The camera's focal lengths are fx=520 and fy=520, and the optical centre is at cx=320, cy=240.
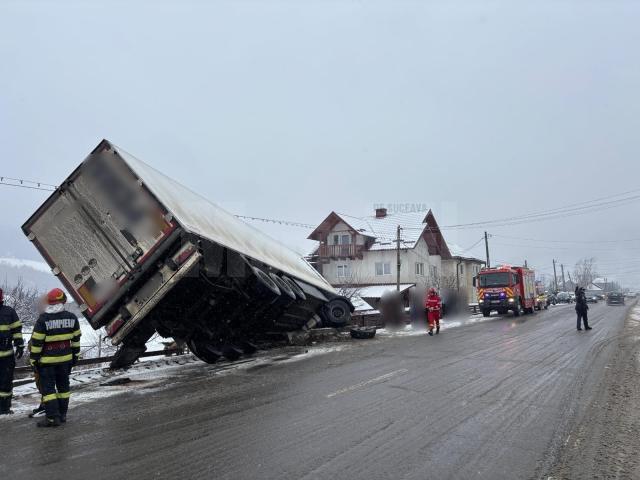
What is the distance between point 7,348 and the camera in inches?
250

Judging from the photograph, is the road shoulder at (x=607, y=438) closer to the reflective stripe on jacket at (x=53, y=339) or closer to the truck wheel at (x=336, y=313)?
the reflective stripe on jacket at (x=53, y=339)

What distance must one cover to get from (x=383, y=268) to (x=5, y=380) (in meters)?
38.1

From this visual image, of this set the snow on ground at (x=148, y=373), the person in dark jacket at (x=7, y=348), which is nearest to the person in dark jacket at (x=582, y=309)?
the snow on ground at (x=148, y=373)

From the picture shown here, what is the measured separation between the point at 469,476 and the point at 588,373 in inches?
218

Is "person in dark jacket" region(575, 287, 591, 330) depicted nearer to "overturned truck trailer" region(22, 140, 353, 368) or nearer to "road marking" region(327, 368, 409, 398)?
"road marking" region(327, 368, 409, 398)

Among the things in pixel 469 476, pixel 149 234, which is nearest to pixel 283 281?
pixel 149 234

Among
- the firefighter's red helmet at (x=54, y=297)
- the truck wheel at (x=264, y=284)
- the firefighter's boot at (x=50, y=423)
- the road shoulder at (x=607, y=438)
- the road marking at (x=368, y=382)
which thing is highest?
the truck wheel at (x=264, y=284)

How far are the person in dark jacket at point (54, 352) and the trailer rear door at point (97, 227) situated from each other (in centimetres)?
189

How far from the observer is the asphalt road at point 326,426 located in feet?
13.3

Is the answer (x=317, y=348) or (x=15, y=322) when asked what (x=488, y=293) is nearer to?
(x=317, y=348)

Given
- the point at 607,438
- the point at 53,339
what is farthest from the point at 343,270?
the point at 607,438

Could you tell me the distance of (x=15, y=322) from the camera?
6.46 m

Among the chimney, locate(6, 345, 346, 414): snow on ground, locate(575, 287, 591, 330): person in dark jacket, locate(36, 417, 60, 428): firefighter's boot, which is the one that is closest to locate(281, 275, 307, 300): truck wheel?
locate(6, 345, 346, 414): snow on ground

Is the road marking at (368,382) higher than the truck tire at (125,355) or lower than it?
lower
